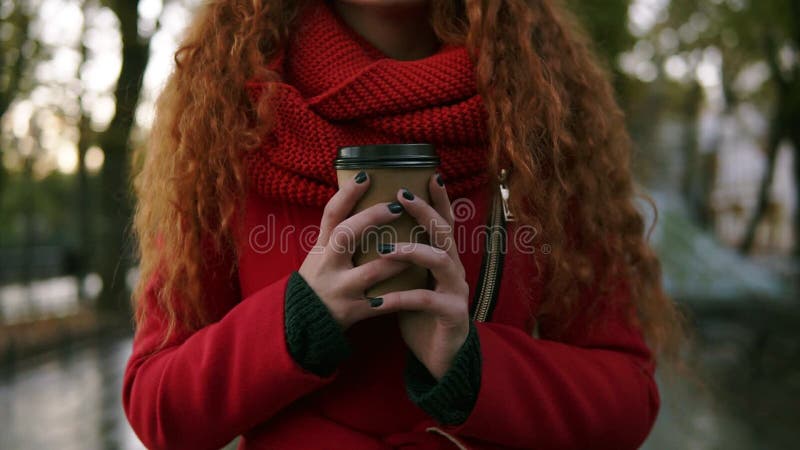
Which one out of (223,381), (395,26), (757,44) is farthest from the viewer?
(757,44)

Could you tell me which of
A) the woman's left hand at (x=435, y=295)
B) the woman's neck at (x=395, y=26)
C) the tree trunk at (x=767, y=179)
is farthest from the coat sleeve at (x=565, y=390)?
the tree trunk at (x=767, y=179)

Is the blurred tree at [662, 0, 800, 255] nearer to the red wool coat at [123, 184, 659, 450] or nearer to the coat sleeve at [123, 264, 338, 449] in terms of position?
the red wool coat at [123, 184, 659, 450]

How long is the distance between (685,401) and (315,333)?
733 centimetres

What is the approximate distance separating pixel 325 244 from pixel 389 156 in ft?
0.64

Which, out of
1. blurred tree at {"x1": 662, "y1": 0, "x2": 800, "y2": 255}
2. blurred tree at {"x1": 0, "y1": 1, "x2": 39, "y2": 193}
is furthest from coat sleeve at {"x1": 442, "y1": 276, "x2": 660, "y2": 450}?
blurred tree at {"x1": 662, "y1": 0, "x2": 800, "y2": 255}

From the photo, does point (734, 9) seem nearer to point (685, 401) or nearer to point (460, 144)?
point (685, 401)

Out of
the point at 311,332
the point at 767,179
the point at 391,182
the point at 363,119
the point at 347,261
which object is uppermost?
the point at 363,119

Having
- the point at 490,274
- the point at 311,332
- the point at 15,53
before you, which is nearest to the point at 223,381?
the point at 311,332

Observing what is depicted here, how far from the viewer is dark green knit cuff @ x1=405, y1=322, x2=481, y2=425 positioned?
128cm

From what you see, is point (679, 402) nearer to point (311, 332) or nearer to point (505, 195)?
point (505, 195)

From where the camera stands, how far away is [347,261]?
1.21m

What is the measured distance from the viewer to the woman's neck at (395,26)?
5.24 feet

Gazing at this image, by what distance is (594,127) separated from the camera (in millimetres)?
1672

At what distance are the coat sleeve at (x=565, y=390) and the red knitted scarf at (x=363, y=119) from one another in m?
0.37
